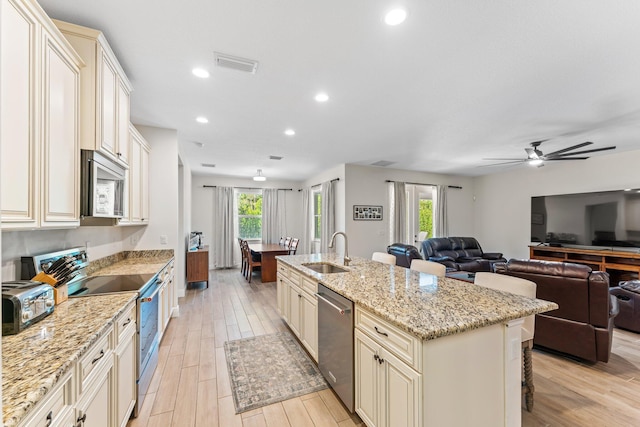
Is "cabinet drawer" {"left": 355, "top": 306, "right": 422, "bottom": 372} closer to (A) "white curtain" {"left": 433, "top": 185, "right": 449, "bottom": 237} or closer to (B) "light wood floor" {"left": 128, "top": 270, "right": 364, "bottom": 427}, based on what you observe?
(B) "light wood floor" {"left": 128, "top": 270, "right": 364, "bottom": 427}

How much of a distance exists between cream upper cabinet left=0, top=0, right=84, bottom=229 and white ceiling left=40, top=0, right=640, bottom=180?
0.50 metres

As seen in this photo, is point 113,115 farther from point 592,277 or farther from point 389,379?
point 592,277

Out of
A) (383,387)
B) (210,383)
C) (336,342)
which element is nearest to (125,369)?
(210,383)

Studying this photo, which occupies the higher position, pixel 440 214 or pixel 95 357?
pixel 440 214

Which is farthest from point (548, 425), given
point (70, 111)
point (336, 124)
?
point (70, 111)

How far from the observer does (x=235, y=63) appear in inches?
93.4

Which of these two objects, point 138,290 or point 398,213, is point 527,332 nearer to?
point 138,290

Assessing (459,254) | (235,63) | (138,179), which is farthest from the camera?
(459,254)

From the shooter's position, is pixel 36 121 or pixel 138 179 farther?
pixel 138 179

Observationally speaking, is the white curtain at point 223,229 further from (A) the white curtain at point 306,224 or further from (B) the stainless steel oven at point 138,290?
(B) the stainless steel oven at point 138,290

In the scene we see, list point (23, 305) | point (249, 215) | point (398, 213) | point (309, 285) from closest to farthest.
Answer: point (23, 305), point (309, 285), point (398, 213), point (249, 215)

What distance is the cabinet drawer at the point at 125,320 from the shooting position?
1.72 meters

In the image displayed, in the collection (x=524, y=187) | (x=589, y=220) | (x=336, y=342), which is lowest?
(x=336, y=342)

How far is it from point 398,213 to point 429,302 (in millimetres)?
5204
